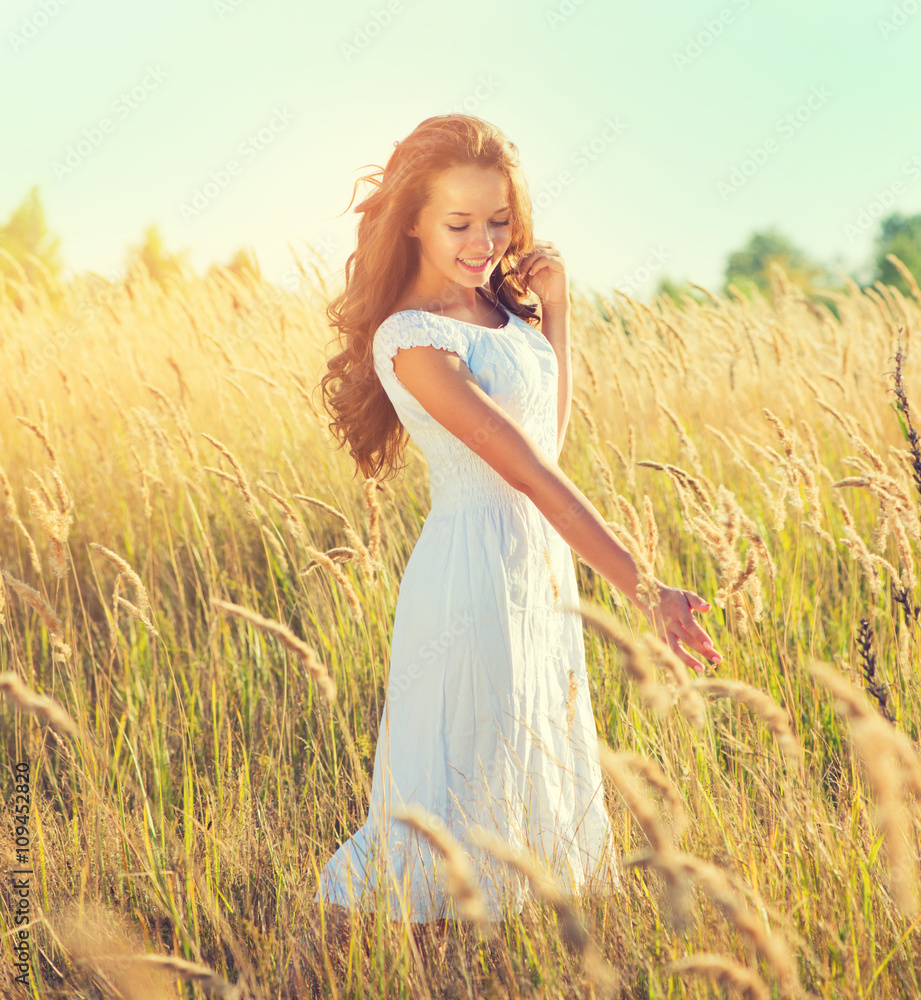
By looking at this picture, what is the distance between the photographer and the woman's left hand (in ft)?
6.34

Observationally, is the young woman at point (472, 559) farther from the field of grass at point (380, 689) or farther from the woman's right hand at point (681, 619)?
the woman's right hand at point (681, 619)

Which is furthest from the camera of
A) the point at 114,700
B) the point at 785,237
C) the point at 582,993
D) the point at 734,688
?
the point at 785,237

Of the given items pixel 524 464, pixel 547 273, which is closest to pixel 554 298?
pixel 547 273

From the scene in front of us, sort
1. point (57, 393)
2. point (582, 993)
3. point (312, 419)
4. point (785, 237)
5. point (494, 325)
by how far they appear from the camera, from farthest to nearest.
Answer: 1. point (785, 237)
2. point (57, 393)
3. point (312, 419)
4. point (494, 325)
5. point (582, 993)

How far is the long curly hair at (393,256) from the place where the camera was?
1.69 meters

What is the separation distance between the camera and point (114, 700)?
2.63m

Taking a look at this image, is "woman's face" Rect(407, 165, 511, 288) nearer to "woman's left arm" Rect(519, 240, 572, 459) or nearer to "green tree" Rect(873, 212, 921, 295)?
"woman's left arm" Rect(519, 240, 572, 459)

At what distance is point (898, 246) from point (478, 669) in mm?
35035

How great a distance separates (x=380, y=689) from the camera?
2.28 meters

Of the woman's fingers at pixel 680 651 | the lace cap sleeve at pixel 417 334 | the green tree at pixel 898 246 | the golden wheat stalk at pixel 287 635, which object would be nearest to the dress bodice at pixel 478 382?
the lace cap sleeve at pixel 417 334

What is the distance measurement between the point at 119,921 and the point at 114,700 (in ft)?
4.17

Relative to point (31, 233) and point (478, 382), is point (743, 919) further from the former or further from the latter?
point (31, 233)

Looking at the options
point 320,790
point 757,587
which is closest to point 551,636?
point 757,587

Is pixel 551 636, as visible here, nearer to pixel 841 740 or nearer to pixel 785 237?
pixel 841 740
